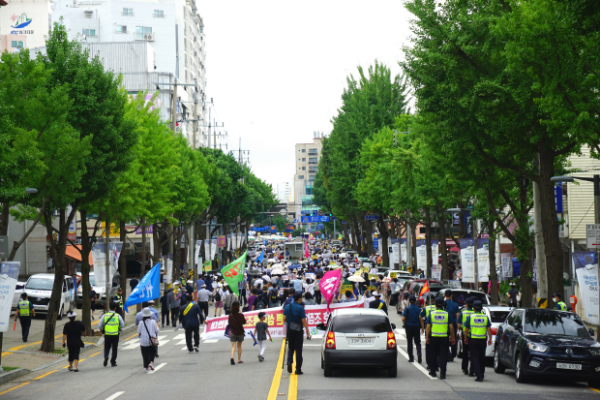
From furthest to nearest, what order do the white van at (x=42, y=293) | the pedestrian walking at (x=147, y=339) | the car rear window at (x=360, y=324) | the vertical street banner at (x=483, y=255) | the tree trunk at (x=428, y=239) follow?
1. the tree trunk at (x=428, y=239)
2. the white van at (x=42, y=293)
3. the vertical street banner at (x=483, y=255)
4. the pedestrian walking at (x=147, y=339)
5. the car rear window at (x=360, y=324)

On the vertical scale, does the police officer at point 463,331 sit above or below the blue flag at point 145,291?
below

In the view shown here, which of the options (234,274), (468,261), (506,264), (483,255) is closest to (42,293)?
(234,274)

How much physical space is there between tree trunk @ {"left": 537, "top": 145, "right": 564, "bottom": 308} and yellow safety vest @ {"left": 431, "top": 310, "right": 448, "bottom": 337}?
6315 mm

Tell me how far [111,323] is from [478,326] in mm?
9235

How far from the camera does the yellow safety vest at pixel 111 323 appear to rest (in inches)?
728

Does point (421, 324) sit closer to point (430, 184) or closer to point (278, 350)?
point (278, 350)

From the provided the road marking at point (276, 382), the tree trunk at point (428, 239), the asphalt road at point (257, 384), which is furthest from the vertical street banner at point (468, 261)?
the road marking at point (276, 382)

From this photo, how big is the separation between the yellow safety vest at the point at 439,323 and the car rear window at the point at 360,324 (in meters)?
0.93

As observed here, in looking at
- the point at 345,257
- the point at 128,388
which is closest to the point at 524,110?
the point at 128,388

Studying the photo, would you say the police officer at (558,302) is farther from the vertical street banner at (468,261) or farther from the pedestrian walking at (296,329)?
the vertical street banner at (468,261)

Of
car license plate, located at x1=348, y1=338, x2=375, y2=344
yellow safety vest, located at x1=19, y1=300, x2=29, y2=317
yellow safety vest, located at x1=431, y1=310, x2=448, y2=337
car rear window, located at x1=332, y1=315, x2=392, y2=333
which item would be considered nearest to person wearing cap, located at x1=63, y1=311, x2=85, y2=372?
car rear window, located at x1=332, y1=315, x2=392, y2=333

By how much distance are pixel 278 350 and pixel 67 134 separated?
348 inches

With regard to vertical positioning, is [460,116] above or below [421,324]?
above

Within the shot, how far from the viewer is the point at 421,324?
57.1 ft
